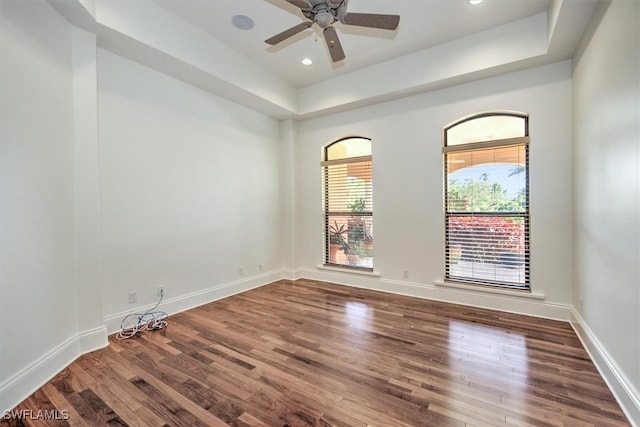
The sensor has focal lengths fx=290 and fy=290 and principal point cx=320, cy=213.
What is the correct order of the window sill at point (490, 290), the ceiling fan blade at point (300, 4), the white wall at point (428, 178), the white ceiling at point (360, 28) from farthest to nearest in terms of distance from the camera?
the window sill at point (490, 290) < the white wall at point (428, 178) < the white ceiling at point (360, 28) < the ceiling fan blade at point (300, 4)

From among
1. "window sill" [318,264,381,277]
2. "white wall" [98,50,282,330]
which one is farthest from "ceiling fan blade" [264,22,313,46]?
"window sill" [318,264,381,277]

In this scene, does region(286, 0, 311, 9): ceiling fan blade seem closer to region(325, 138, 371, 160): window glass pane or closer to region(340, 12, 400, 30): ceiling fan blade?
region(340, 12, 400, 30): ceiling fan blade

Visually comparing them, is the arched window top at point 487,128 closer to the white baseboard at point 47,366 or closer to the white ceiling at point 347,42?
the white ceiling at point 347,42

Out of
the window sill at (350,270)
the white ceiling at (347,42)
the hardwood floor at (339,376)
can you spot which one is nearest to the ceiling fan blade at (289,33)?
the white ceiling at (347,42)

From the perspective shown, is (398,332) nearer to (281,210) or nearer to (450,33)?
(281,210)

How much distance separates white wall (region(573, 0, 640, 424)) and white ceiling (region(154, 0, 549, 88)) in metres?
1.05

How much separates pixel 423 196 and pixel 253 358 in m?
3.04

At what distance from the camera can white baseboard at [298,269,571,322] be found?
340 cm

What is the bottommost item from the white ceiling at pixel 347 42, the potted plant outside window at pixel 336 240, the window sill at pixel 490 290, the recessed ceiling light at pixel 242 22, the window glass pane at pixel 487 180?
the window sill at pixel 490 290

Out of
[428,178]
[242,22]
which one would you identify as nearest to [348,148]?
[428,178]

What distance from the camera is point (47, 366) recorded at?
2203 mm

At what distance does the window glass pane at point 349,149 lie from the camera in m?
4.82

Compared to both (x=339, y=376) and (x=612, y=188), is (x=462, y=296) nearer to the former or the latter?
(x=612, y=188)

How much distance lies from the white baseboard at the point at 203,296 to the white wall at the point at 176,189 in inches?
0.6
